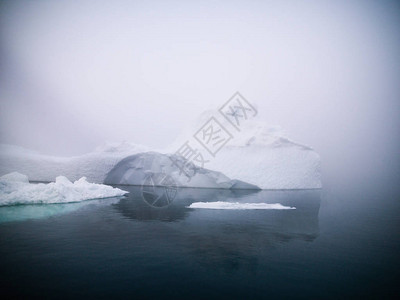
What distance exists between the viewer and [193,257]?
290 inches

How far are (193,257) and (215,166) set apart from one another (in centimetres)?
2476

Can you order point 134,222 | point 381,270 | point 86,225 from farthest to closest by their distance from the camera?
point 134,222 → point 86,225 → point 381,270

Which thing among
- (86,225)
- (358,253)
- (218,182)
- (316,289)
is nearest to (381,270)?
(358,253)

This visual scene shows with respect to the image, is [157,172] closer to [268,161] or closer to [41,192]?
[268,161]

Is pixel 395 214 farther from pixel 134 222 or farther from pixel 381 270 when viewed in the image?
pixel 134 222

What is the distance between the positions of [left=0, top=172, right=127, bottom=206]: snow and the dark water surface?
3.15 metres

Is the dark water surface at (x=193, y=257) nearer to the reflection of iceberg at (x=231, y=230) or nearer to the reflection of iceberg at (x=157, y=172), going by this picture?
the reflection of iceberg at (x=231, y=230)

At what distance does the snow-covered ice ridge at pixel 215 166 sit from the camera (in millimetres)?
31141

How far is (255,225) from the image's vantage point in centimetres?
1165

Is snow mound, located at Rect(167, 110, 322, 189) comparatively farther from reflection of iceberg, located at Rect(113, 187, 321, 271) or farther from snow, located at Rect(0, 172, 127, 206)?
snow, located at Rect(0, 172, 127, 206)

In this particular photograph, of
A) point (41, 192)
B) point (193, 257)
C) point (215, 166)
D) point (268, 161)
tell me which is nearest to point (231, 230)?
point (193, 257)

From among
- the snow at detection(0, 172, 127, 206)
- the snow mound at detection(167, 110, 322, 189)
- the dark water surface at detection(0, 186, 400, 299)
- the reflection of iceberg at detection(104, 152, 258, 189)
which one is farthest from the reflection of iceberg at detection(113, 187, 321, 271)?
the snow mound at detection(167, 110, 322, 189)

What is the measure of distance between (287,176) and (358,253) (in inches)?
963

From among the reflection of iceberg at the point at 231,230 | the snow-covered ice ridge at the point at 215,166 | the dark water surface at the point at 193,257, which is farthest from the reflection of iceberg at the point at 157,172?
the dark water surface at the point at 193,257
